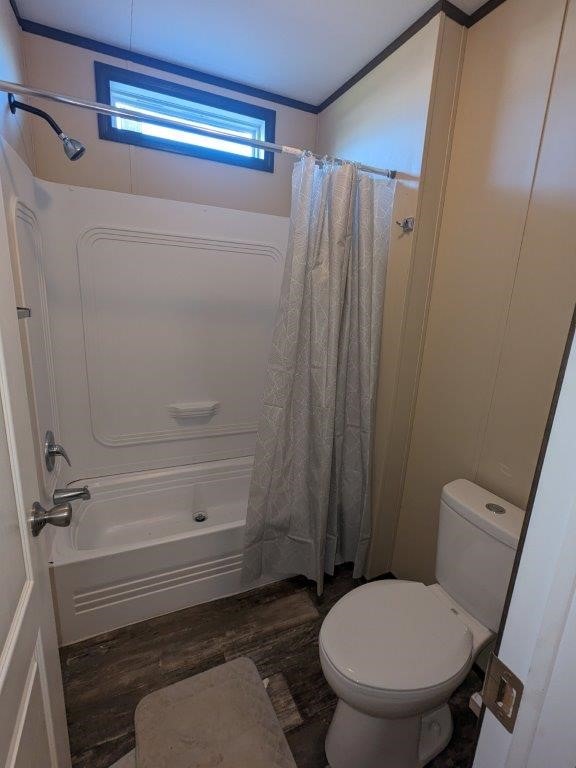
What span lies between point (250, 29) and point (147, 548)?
89.5 inches

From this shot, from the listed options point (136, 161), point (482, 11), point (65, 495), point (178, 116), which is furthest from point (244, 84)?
point (65, 495)

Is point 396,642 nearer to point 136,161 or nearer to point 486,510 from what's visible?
point 486,510

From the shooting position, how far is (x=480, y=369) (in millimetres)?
1469

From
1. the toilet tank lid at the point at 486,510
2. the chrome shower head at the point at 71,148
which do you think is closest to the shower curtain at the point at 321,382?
the toilet tank lid at the point at 486,510

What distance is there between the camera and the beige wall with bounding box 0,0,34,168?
1259 millimetres

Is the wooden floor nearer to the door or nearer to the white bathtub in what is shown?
the white bathtub

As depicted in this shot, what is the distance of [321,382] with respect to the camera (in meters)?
1.68

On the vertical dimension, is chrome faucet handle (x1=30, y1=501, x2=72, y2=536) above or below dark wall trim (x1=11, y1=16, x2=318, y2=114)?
below

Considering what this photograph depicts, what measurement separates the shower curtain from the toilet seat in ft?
1.74

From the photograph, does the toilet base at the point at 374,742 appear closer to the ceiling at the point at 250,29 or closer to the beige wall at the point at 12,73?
the beige wall at the point at 12,73

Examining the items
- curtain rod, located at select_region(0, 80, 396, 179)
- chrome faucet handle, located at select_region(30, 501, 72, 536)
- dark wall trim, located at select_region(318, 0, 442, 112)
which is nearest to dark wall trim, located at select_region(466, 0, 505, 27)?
dark wall trim, located at select_region(318, 0, 442, 112)

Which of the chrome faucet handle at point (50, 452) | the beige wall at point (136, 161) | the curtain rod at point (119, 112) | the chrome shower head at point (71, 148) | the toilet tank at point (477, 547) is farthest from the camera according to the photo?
the beige wall at point (136, 161)

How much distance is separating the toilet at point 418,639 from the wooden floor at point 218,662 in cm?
12

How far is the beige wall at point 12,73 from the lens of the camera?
4.13ft
